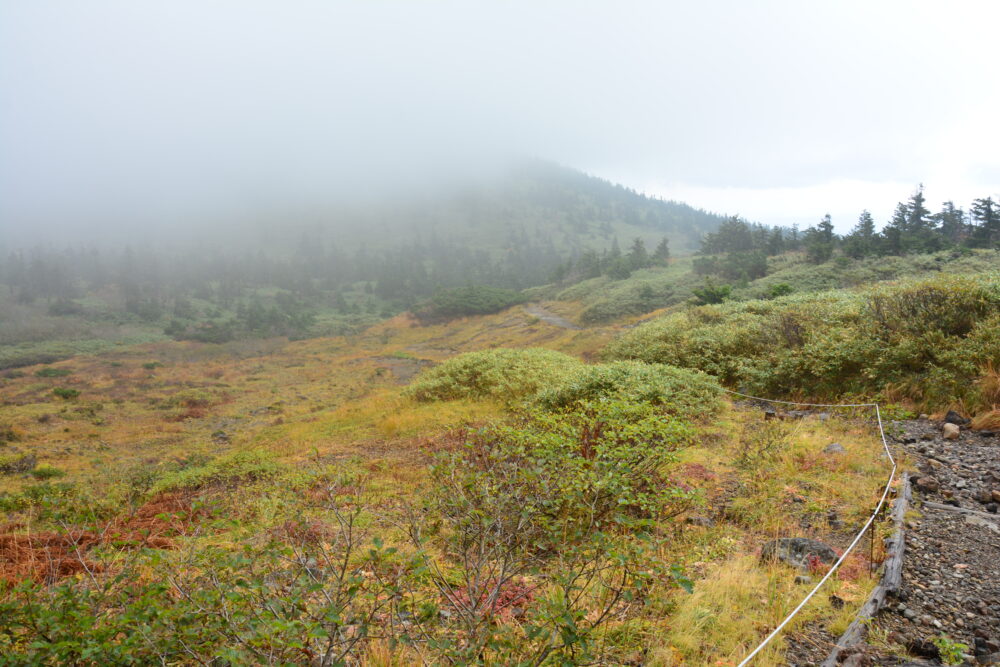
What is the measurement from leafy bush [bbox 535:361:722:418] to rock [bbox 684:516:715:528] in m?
3.77

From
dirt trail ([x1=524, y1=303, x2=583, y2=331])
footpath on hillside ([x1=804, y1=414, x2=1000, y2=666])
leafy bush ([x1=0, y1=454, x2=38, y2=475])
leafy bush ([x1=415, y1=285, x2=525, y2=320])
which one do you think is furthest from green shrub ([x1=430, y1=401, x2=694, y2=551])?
leafy bush ([x1=415, y1=285, x2=525, y2=320])

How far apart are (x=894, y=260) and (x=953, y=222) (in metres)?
24.1

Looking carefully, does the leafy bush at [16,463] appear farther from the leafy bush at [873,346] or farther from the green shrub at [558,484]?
the leafy bush at [873,346]

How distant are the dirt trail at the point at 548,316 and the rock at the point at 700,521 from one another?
109 ft

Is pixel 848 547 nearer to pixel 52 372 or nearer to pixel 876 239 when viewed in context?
pixel 876 239

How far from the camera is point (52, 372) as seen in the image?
35.5 metres

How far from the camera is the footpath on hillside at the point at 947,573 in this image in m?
2.92

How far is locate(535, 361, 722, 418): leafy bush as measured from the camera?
9.42m

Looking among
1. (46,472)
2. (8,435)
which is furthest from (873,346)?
(8,435)

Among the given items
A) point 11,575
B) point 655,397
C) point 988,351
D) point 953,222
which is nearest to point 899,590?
point 655,397

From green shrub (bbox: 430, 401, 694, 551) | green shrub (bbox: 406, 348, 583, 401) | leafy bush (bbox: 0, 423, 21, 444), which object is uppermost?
green shrub (bbox: 430, 401, 694, 551)

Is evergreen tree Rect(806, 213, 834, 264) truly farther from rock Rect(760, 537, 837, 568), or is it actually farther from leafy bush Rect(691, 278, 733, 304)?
rock Rect(760, 537, 837, 568)

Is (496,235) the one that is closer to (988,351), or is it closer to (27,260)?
(27,260)

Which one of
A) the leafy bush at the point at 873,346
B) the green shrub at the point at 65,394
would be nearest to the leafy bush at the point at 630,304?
the leafy bush at the point at 873,346
